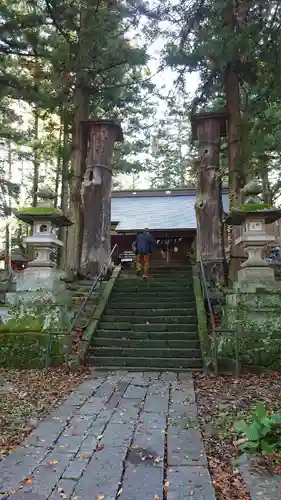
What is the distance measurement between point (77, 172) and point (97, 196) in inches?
42.7

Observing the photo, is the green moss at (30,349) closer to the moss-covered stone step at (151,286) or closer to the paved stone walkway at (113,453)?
the paved stone walkway at (113,453)

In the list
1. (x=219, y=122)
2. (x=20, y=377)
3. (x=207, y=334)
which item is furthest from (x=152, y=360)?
(x=219, y=122)

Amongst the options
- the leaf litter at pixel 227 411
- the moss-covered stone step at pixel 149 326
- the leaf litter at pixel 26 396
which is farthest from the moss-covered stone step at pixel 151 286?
the leaf litter at pixel 227 411

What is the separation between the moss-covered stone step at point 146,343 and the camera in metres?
7.45

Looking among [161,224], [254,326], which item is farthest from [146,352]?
[161,224]

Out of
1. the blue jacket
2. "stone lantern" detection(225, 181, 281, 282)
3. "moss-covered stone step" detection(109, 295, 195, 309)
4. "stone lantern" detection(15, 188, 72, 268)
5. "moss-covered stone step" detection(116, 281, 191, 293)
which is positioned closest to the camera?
"stone lantern" detection(225, 181, 281, 282)

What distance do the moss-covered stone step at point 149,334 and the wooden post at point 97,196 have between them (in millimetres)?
3112

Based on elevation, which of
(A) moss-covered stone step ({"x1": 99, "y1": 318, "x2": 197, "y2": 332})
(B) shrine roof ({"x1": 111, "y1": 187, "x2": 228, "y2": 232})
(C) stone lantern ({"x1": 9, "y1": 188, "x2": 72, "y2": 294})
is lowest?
(A) moss-covered stone step ({"x1": 99, "y1": 318, "x2": 197, "y2": 332})

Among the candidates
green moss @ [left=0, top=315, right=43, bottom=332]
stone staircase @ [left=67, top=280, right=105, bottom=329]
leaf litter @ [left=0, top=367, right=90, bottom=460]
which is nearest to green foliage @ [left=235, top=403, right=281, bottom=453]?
leaf litter @ [left=0, top=367, right=90, bottom=460]

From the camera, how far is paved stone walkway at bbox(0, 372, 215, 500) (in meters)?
2.90

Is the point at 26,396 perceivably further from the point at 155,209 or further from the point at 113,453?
the point at 155,209

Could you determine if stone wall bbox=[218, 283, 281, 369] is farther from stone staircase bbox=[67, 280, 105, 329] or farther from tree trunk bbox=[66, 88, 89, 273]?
tree trunk bbox=[66, 88, 89, 273]

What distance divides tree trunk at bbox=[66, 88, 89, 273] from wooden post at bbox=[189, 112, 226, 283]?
10.8ft

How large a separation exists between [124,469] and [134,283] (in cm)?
736
